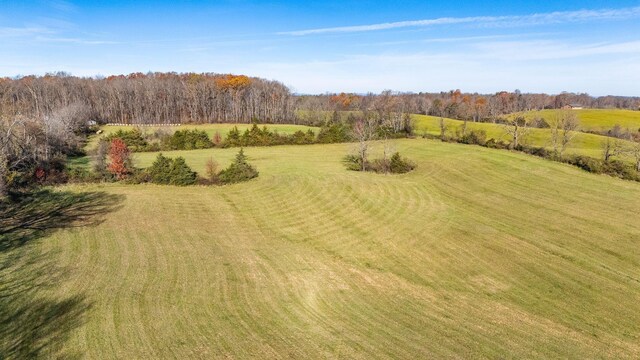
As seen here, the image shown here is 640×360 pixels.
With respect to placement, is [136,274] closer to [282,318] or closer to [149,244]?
[149,244]

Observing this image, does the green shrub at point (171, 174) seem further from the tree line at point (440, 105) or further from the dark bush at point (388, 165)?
the tree line at point (440, 105)

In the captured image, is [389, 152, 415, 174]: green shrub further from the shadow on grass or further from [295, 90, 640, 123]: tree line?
[295, 90, 640, 123]: tree line

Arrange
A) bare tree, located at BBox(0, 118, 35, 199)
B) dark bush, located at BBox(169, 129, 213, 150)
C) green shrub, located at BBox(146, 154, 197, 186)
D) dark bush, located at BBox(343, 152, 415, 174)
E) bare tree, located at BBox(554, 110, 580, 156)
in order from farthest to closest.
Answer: dark bush, located at BBox(169, 129, 213, 150), bare tree, located at BBox(554, 110, 580, 156), dark bush, located at BBox(343, 152, 415, 174), green shrub, located at BBox(146, 154, 197, 186), bare tree, located at BBox(0, 118, 35, 199)

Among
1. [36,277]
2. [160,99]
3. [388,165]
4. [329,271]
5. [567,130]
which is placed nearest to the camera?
[36,277]

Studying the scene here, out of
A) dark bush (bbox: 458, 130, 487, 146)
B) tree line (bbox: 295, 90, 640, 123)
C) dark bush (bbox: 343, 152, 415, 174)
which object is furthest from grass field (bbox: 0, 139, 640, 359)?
tree line (bbox: 295, 90, 640, 123)

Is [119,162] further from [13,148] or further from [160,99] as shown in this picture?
[160,99]

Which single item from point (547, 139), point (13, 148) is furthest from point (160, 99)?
point (547, 139)

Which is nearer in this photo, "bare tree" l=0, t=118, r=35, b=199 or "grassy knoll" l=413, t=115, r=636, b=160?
"bare tree" l=0, t=118, r=35, b=199
